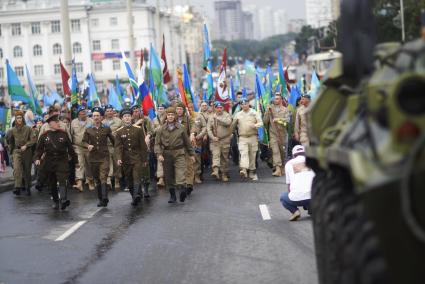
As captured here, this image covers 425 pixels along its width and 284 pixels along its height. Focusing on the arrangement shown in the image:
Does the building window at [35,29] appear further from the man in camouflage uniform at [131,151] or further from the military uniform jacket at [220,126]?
the man in camouflage uniform at [131,151]

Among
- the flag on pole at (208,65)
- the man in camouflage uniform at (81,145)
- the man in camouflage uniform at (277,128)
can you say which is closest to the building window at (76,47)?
the flag on pole at (208,65)

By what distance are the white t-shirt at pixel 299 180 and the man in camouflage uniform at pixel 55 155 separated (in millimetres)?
5291

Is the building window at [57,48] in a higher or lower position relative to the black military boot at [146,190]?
higher

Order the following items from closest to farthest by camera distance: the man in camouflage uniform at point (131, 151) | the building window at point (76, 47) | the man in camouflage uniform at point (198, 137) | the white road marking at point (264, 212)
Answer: the white road marking at point (264, 212) → the man in camouflage uniform at point (131, 151) → the man in camouflage uniform at point (198, 137) → the building window at point (76, 47)

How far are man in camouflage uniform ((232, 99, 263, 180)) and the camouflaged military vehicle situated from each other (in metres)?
15.8

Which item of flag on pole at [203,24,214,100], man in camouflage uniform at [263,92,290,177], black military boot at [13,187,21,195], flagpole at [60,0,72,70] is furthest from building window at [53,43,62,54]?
black military boot at [13,187,21,195]

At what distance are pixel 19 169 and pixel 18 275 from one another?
457 inches

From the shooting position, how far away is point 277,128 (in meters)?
24.2

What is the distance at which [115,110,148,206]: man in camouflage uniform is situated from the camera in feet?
62.2

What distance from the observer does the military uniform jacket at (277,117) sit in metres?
24.2

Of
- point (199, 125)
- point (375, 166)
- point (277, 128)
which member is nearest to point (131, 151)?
point (199, 125)

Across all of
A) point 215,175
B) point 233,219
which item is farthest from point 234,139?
point 233,219

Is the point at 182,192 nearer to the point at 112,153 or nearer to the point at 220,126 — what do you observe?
the point at 112,153

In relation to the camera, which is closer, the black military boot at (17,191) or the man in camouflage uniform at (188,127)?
the man in camouflage uniform at (188,127)
